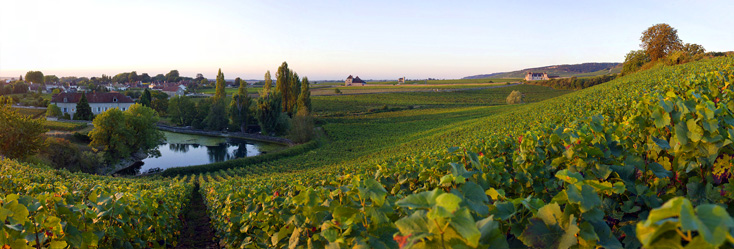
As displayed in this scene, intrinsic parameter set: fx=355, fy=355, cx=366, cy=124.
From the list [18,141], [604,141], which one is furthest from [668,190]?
[18,141]

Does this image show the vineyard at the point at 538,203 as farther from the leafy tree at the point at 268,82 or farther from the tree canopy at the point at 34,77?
the tree canopy at the point at 34,77

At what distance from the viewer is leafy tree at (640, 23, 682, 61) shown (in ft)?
141

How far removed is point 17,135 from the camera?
25.3m

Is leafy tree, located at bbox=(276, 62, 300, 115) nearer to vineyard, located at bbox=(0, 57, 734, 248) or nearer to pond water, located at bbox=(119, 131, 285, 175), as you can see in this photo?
pond water, located at bbox=(119, 131, 285, 175)

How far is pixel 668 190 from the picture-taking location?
Answer: 7.16 ft

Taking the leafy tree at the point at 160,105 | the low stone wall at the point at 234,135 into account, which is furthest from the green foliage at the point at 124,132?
the leafy tree at the point at 160,105

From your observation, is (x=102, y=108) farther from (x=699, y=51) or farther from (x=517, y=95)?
(x=699, y=51)

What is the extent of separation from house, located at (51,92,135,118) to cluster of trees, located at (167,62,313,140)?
14408 millimetres

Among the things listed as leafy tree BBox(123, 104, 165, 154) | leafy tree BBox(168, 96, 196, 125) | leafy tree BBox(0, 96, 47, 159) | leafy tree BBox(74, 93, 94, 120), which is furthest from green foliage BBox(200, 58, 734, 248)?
leafy tree BBox(74, 93, 94, 120)

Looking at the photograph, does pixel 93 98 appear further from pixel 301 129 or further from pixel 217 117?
pixel 301 129

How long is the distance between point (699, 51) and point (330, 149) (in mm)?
44983

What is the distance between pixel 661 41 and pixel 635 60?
6932 millimetres

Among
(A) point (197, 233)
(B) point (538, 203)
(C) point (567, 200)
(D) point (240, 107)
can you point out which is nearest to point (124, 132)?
(D) point (240, 107)

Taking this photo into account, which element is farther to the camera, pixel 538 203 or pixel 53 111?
pixel 53 111
